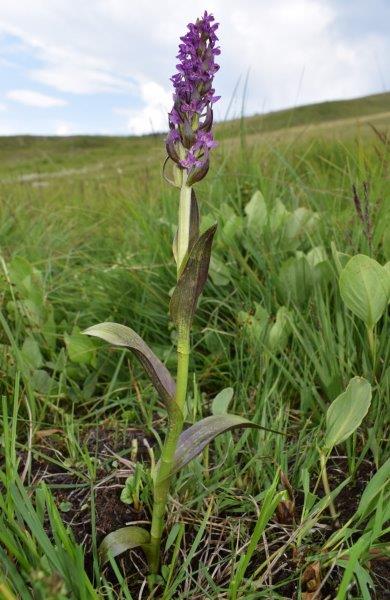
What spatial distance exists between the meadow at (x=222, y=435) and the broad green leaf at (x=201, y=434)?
0.14m

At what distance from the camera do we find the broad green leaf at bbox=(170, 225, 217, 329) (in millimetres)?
1055

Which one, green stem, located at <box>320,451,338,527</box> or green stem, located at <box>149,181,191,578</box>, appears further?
green stem, located at <box>320,451,338,527</box>

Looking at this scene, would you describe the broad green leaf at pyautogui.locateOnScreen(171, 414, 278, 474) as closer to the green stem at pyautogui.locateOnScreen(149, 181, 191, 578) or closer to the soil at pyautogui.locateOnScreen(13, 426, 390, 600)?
the green stem at pyautogui.locateOnScreen(149, 181, 191, 578)

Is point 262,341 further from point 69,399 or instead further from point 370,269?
point 69,399

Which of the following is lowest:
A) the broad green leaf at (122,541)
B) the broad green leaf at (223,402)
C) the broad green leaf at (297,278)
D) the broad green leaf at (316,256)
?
the broad green leaf at (122,541)

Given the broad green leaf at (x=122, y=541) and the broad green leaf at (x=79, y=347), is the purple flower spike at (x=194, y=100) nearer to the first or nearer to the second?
the broad green leaf at (x=122, y=541)

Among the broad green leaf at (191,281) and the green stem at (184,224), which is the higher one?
the green stem at (184,224)

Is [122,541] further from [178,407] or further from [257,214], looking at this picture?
[257,214]

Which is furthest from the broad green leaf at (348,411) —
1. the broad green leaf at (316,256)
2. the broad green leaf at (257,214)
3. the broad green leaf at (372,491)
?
the broad green leaf at (257,214)

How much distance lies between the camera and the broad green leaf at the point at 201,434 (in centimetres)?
114

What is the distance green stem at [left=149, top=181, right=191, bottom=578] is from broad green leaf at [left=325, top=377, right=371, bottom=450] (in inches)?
16.6

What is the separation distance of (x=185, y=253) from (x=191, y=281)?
7 centimetres

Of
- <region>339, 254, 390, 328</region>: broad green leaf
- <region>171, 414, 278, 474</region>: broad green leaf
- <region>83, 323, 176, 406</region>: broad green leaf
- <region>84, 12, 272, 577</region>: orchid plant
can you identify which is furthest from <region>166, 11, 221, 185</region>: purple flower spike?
<region>339, 254, 390, 328</region>: broad green leaf

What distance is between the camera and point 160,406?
1842 mm
